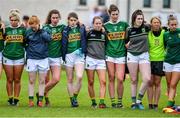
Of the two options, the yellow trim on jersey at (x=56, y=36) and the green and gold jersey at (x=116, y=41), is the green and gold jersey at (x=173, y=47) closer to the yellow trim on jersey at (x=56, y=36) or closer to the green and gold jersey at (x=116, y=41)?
the green and gold jersey at (x=116, y=41)

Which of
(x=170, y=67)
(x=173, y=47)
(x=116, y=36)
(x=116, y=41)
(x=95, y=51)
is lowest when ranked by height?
(x=170, y=67)

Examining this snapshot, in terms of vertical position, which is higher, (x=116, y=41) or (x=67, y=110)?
(x=116, y=41)

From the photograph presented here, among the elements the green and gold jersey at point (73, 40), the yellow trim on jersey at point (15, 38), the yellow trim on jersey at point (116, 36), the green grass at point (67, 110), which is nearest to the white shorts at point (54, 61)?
the green and gold jersey at point (73, 40)

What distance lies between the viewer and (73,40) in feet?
57.6

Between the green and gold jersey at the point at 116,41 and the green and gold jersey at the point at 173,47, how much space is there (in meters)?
1.03

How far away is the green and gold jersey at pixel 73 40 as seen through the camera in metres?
17.5

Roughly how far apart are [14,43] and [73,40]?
136cm

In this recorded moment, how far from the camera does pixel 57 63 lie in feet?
57.9

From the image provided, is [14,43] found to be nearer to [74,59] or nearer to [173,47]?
[74,59]

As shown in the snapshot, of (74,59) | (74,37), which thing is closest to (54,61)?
(74,59)

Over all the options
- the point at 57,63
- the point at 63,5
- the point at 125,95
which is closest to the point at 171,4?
the point at 63,5

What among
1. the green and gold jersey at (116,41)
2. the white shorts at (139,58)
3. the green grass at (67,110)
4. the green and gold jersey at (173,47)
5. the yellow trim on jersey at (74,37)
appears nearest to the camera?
the green grass at (67,110)

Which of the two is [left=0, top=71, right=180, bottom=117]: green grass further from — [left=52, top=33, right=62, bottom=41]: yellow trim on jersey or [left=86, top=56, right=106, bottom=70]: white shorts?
[left=52, top=33, right=62, bottom=41]: yellow trim on jersey

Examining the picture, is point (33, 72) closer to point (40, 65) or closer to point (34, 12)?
point (40, 65)
